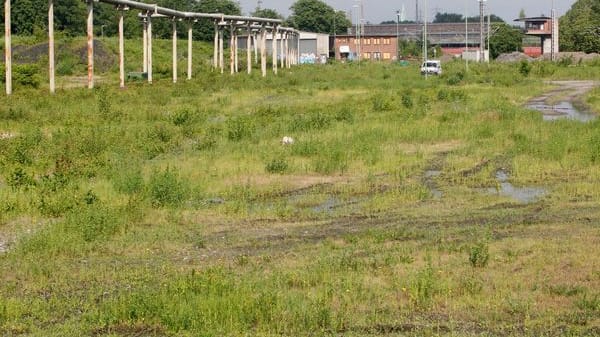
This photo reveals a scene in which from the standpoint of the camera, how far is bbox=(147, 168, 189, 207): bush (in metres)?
15.0

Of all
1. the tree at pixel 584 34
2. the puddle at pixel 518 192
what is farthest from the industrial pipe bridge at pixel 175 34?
the tree at pixel 584 34

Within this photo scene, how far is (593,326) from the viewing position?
8.33 meters

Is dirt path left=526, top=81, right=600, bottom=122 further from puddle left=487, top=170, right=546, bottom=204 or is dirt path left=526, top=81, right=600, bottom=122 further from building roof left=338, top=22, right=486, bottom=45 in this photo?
building roof left=338, top=22, right=486, bottom=45

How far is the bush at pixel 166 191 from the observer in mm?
15040

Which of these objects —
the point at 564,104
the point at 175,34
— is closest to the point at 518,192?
the point at 564,104

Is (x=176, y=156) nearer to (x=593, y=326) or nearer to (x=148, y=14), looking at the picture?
(x=593, y=326)

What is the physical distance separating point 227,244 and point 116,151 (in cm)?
956

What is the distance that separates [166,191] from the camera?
15.2 m

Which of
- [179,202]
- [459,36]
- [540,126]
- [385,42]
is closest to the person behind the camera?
[179,202]

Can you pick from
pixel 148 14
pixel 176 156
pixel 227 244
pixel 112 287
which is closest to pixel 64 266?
pixel 112 287

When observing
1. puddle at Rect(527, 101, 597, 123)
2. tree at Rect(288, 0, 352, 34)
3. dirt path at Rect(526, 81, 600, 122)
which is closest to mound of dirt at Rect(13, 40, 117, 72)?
dirt path at Rect(526, 81, 600, 122)

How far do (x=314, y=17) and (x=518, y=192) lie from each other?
128278mm

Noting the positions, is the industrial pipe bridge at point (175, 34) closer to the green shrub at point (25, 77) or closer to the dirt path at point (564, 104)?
the green shrub at point (25, 77)

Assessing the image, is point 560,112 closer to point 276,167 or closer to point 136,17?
point 276,167
